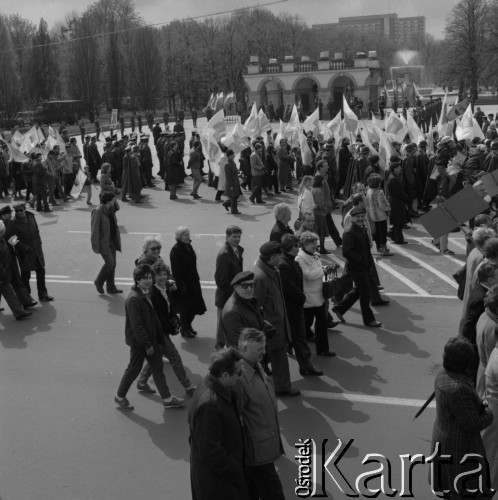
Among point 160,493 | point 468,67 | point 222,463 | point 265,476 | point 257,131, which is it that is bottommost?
point 160,493

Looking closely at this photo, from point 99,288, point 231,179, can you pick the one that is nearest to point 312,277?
point 99,288

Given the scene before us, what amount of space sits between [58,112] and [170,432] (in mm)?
57677

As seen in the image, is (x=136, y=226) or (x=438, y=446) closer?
(x=438, y=446)

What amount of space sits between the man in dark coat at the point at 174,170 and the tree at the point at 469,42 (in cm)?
5047

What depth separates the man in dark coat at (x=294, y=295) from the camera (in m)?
7.70

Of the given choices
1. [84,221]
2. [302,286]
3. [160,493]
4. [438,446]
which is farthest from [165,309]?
[84,221]

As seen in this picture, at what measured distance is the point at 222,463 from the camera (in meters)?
4.47

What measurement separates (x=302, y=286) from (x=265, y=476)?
3101 millimetres

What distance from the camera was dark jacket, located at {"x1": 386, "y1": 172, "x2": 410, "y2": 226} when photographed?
1334 cm

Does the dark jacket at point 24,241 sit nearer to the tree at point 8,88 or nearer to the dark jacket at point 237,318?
the dark jacket at point 237,318

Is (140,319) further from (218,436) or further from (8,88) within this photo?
(8,88)

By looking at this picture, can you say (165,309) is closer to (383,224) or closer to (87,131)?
(383,224)

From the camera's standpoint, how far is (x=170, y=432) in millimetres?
6848

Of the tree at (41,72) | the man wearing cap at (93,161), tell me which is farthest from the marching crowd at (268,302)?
the tree at (41,72)
